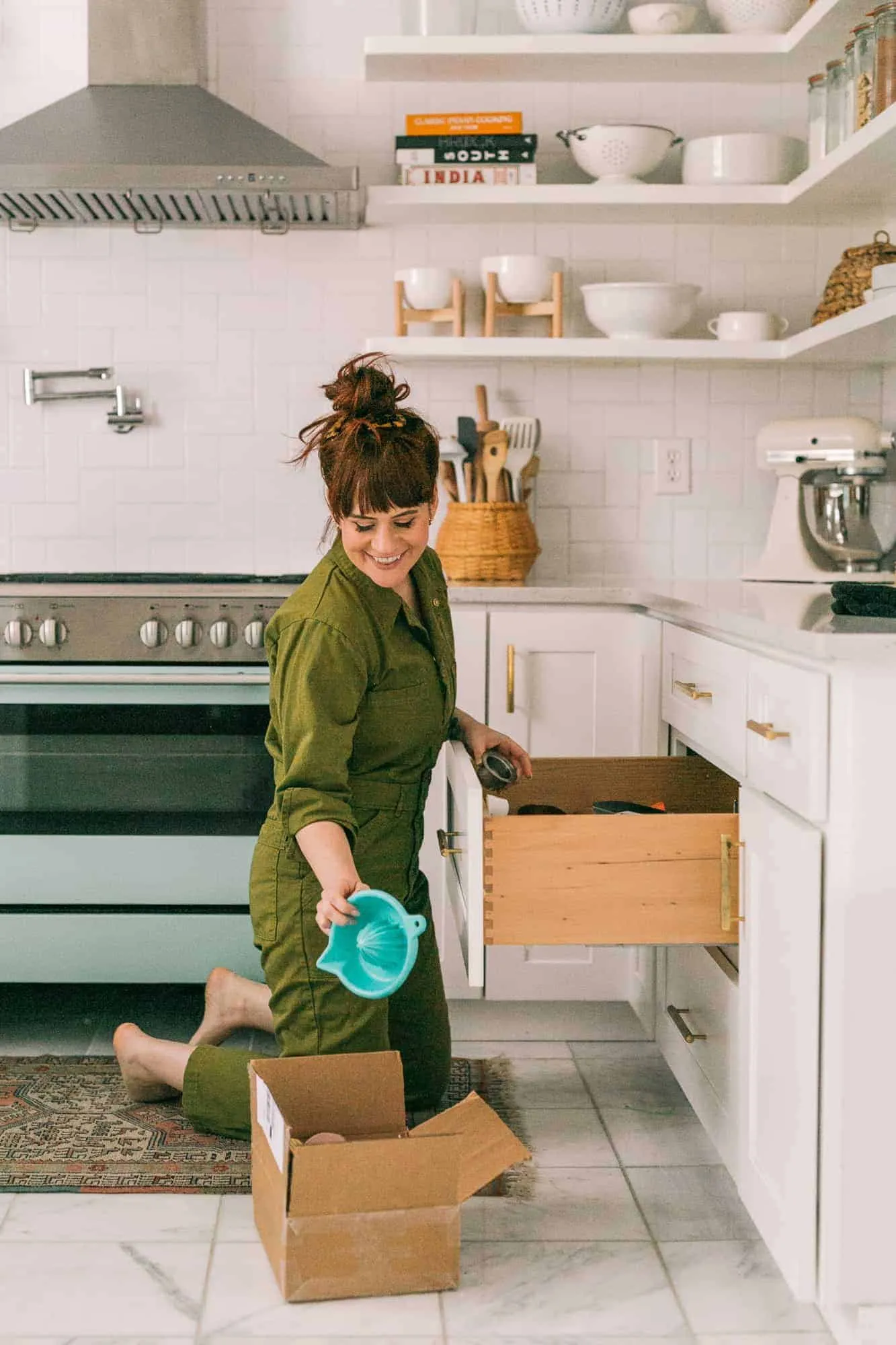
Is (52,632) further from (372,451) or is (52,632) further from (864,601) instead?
(864,601)

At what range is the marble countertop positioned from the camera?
1524mm

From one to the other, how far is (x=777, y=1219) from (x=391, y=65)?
2.49 meters

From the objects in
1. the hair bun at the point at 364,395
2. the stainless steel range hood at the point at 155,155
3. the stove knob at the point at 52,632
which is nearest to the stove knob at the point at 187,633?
the stove knob at the point at 52,632

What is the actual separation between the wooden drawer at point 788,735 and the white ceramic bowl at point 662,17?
174cm

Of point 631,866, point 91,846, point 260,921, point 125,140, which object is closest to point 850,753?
point 631,866

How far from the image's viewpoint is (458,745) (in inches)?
79.9

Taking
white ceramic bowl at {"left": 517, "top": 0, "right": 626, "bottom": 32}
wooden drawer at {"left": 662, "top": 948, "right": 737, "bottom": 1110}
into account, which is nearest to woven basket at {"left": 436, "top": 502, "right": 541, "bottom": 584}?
wooden drawer at {"left": 662, "top": 948, "right": 737, "bottom": 1110}

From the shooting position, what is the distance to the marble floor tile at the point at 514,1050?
2643 mm

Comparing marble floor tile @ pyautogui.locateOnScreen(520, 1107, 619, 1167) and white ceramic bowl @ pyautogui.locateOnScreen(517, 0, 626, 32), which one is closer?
marble floor tile @ pyautogui.locateOnScreen(520, 1107, 619, 1167)

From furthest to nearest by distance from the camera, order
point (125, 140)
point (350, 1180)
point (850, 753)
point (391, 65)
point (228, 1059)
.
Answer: point (391, 65)
point (125, 140)
point (228, 1059)
point (350, 1180)
point (850, 753)

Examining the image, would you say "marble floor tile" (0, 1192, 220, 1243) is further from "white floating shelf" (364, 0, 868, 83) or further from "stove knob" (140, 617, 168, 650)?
"white floating shelf" (364, 0, 868, 83)

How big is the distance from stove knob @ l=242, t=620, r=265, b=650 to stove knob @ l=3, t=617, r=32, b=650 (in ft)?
1.33

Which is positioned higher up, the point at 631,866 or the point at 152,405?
the point at 152,405

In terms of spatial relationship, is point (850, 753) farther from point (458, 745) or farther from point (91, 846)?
point (91, 846)
